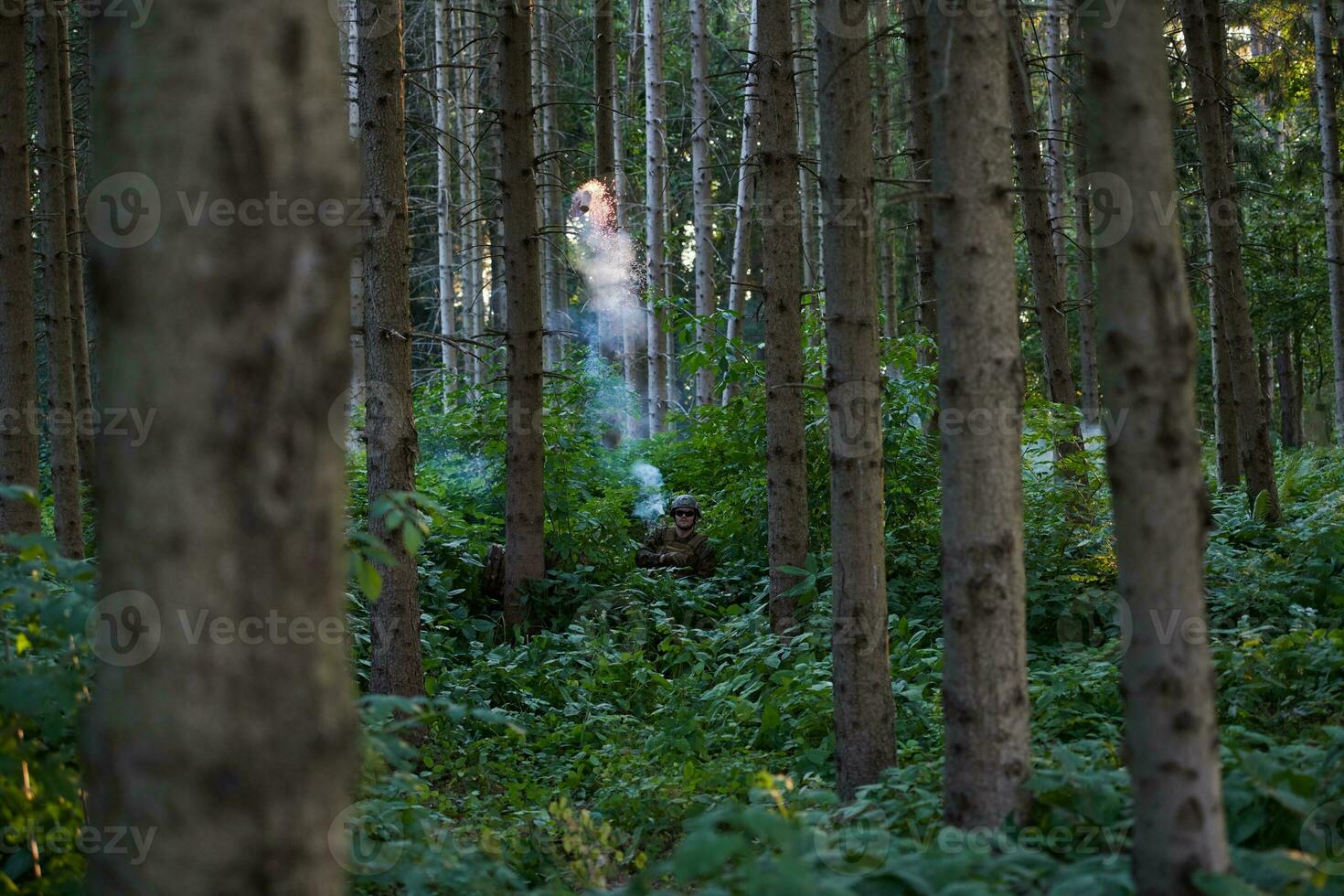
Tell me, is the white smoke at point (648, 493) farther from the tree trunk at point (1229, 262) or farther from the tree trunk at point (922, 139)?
the tree trunk at point (1229, 262)

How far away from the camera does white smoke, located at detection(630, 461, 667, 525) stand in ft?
47.0

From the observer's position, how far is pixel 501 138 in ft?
35.8

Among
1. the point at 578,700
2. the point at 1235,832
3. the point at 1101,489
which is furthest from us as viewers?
the point at 1101,489

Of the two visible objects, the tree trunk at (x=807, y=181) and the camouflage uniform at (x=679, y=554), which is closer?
the camouflage uniform at (x=679, y=554)

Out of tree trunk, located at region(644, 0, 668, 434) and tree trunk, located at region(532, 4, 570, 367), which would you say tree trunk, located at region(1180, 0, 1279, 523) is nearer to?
tree trunk, located at region(644, 0, 668, 434)

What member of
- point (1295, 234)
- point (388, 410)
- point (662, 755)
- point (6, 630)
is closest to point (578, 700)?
point (662, 755)

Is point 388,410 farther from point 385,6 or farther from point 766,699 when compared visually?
point 766,699

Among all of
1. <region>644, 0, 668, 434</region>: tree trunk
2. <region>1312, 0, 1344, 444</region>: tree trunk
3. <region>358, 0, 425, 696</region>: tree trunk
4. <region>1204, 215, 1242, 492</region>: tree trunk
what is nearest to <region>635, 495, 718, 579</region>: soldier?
<region>358, 0, 425, 696</region>: tree trunk

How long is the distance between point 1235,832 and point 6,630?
174 inches

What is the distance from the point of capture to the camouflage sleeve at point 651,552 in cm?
1210

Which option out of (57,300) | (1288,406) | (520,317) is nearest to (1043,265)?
(520,317)

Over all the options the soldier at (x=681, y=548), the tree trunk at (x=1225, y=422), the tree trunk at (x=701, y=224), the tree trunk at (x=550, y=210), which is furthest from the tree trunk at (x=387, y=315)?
the tree trunk at (x=550, y=210)

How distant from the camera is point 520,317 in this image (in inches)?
431

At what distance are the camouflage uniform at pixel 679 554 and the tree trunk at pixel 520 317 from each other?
1.32 m
